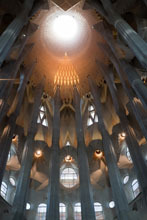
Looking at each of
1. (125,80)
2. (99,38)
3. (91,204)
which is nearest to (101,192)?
(91,204)

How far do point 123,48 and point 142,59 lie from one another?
485 centimetres

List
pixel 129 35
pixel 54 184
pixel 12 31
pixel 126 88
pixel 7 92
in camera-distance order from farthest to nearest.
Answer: pixel 126 88
pixel 7 92
pixel 54 184
pixel 12 31
pixel 129 35

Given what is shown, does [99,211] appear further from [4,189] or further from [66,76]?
[66,76]

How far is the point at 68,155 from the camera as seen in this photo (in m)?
19.2

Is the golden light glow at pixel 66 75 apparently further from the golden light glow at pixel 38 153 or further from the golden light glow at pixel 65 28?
the golden light glow at pixel 38 153

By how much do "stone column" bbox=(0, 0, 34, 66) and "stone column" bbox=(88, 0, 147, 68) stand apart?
14.8ft

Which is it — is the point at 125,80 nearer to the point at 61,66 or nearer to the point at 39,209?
the point at 61,66

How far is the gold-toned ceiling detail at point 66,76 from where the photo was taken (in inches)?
818

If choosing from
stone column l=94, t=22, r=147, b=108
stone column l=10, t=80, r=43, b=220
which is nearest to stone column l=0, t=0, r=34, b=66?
stone column l=94, t=22, r=147, b=108

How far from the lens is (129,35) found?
36.3 ft

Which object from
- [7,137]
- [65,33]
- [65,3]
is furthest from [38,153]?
[65,3]

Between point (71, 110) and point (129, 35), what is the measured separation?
12230 mm

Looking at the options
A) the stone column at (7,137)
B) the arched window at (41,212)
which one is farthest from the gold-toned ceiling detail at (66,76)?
the arched window at (41,212)

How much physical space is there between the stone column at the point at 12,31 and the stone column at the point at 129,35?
14.8ft
